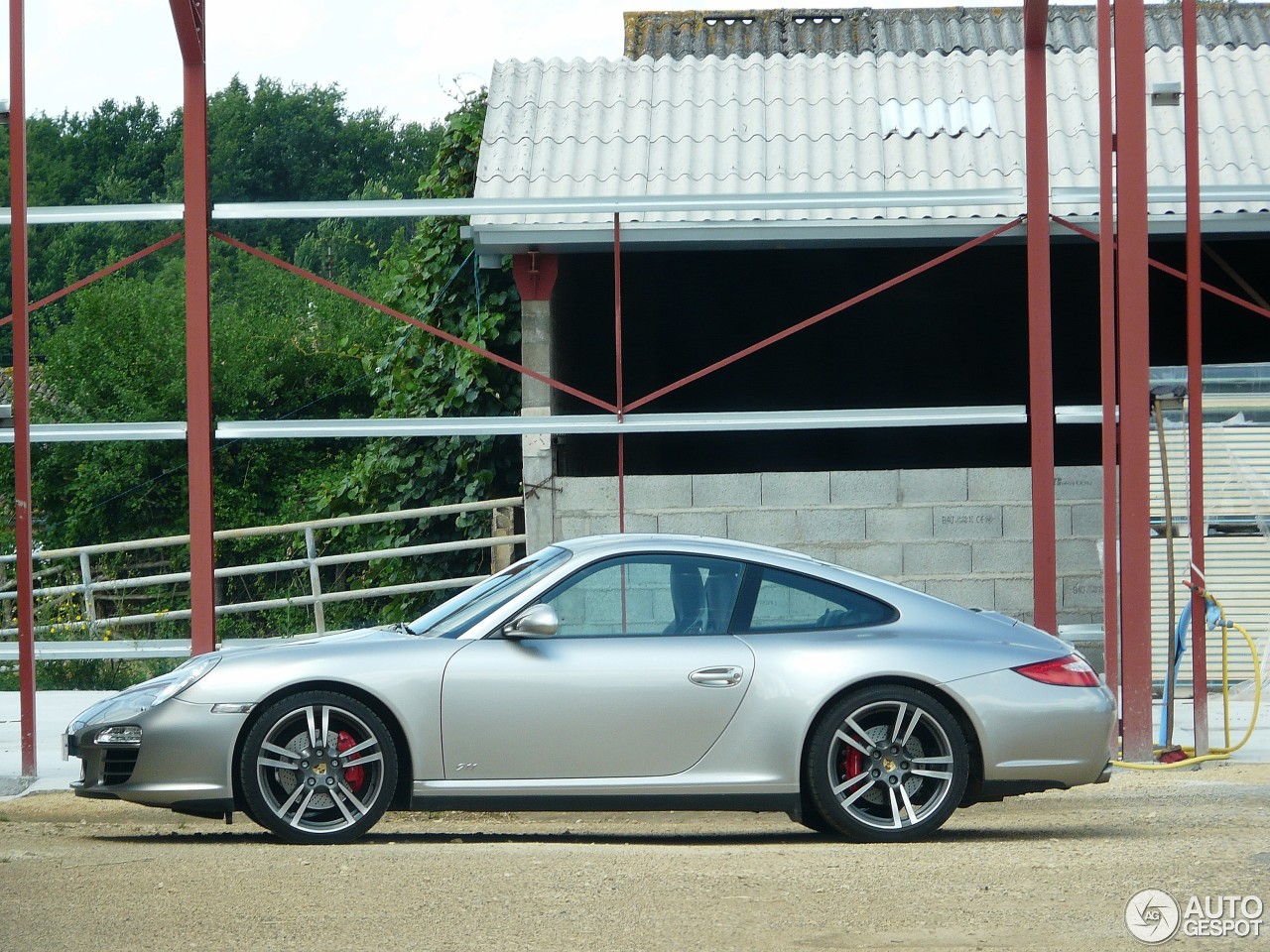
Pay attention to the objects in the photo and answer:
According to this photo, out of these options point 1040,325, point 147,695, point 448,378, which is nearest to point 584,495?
point 1040,325

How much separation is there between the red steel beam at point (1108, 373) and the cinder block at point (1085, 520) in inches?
99.1

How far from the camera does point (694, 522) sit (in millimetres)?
11750

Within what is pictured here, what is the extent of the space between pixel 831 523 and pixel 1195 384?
357 cm

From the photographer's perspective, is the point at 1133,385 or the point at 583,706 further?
the point at 1133,385

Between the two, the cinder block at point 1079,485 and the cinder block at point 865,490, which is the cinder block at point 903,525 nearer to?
the cinder block at point 865,490

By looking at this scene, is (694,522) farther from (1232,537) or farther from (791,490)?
(1232,537)

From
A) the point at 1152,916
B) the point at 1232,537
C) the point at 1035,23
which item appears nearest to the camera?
the point at 1152,916

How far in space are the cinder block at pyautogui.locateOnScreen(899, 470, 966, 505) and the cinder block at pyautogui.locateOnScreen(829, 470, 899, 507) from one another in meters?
0.06

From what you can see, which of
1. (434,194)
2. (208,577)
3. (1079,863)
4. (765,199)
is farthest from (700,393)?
(1079,863)

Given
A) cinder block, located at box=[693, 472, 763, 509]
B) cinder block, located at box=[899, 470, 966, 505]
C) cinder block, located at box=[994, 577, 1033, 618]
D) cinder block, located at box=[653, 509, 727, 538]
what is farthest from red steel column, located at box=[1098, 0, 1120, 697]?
cinder block, located at box=[653, 509, 727, 538]

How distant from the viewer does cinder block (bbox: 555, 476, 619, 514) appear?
11.7 meters

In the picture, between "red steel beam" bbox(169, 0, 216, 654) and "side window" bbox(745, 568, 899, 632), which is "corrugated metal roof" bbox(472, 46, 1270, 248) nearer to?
"red steel beam" bbox(169, 0, 216, 654)

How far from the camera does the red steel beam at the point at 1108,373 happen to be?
8.88 metres

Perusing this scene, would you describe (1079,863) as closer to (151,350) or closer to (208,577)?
(208,577)
